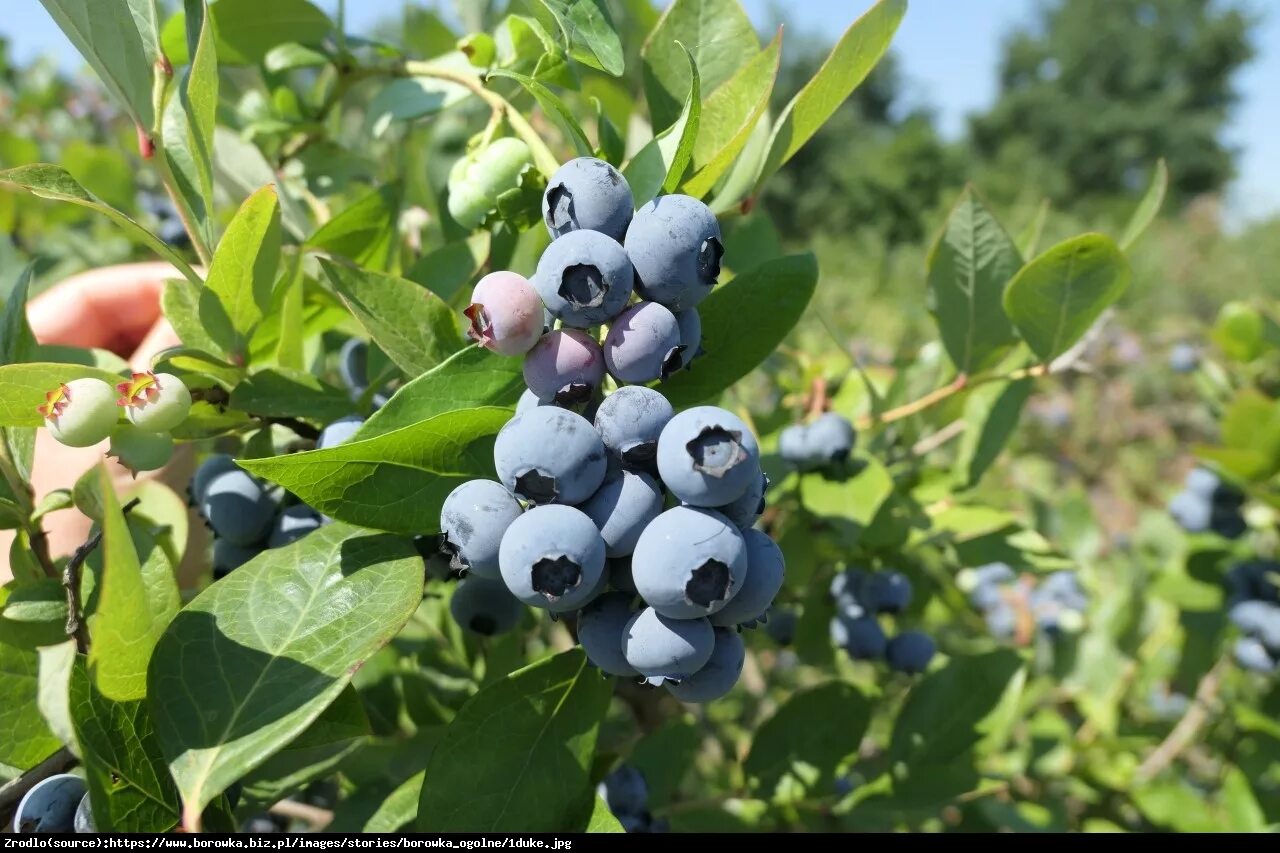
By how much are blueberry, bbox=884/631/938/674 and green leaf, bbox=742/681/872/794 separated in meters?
0.24

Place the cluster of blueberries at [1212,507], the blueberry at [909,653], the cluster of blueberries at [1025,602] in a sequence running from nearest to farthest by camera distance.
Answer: the blueberry at [909,653]
the cluster of blueberries at [1212,507]
the cluster of blueberries at [1025,602]

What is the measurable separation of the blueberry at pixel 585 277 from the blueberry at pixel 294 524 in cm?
40

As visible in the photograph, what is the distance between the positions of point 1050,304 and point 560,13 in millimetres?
639

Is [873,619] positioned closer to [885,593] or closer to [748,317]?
[885,593]

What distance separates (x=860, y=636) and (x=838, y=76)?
876 millimetres

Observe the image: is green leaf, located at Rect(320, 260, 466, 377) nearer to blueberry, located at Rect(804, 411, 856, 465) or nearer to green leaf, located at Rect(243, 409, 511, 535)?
green leaf, located at Rect(243, 409, 511, 535)

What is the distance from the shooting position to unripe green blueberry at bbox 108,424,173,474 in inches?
27.1

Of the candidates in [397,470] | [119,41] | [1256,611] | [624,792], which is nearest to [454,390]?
[397,470]

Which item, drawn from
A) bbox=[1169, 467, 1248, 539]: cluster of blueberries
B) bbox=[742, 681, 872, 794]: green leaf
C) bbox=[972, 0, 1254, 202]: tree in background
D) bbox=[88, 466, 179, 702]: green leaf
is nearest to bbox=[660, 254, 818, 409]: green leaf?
bbox=[88, 466, 179, 702]: green leaf

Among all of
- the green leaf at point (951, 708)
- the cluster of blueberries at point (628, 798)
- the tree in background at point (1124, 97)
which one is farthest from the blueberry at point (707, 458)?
the tree in background at point (1124, 97)

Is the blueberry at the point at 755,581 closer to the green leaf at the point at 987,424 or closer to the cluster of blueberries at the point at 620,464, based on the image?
the cluster of blueberries at the point at 620,464

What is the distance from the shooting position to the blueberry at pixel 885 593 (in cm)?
126

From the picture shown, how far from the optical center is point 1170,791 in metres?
1.54
